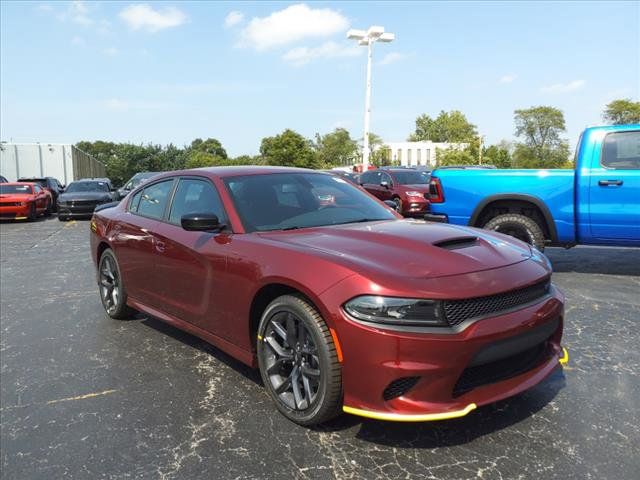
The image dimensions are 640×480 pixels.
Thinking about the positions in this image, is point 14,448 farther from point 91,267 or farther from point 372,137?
point 372,137

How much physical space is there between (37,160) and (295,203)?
136ft

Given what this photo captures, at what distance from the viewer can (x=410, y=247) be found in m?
2.94

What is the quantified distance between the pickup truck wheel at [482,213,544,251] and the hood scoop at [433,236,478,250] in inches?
151

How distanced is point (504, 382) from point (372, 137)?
10641 centimetres

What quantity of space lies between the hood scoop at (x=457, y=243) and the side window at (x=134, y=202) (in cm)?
308

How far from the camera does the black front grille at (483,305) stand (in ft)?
8.24

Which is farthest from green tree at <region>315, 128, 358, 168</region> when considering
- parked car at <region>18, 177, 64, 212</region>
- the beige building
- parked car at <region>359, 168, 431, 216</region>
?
parked car at <region>359, 168, 431, 216</region>

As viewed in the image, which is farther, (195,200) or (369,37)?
(369,37)

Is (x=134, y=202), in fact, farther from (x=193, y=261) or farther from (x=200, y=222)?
(x=200, y=222)

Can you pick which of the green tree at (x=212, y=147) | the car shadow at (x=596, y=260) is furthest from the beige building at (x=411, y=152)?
the car shadow at (x=596, y=260)

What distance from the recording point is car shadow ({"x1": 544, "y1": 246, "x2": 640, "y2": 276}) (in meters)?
7.14

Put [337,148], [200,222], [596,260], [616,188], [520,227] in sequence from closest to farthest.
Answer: [200,222]
[616,188]
[520,227]
[596,260]
[337,148]

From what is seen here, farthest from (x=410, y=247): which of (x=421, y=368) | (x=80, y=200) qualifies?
(x=80, y=200)

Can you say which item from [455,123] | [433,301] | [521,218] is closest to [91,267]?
[521,218]
